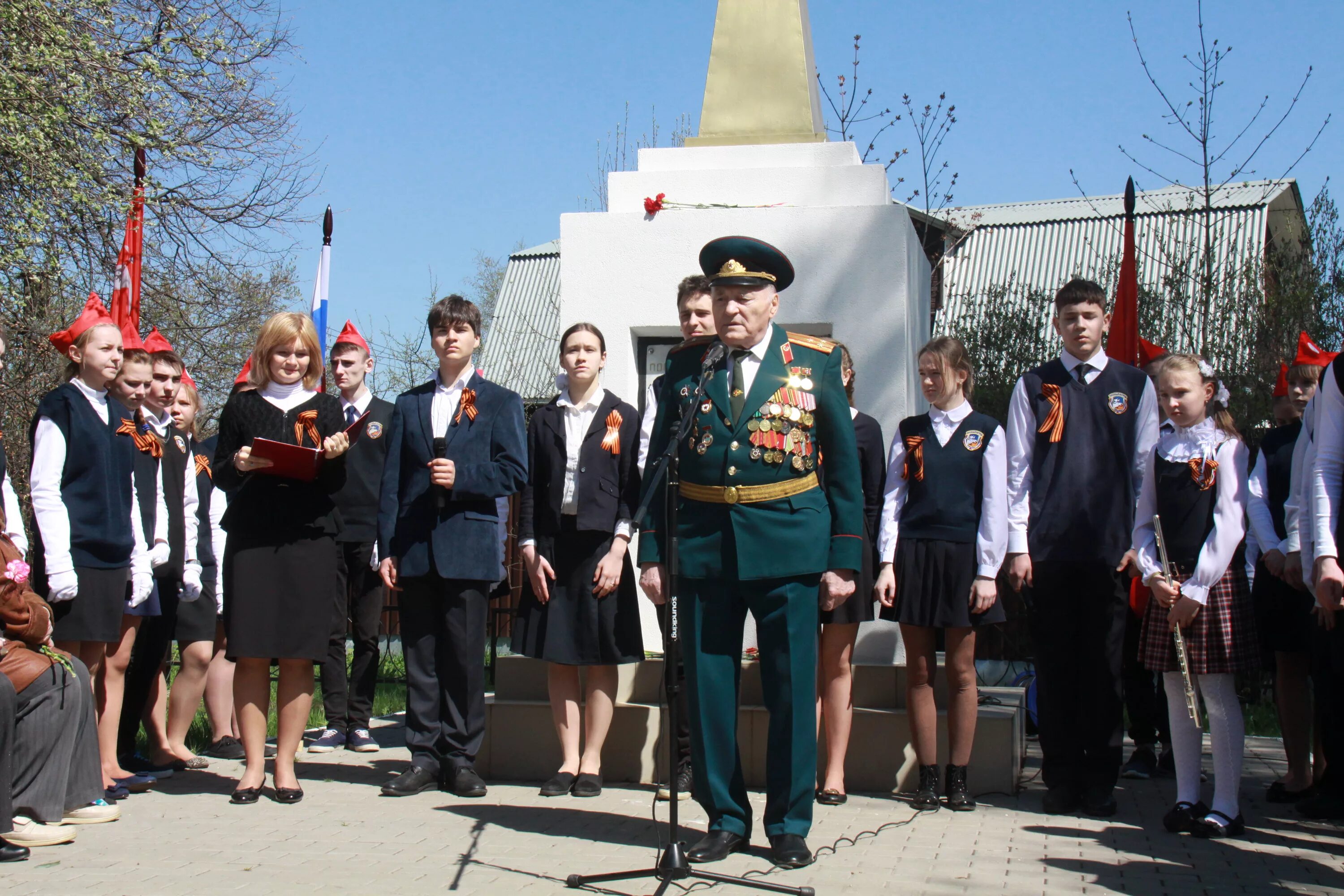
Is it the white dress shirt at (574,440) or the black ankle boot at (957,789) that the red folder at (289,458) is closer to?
the white dress shirt at (574,440)

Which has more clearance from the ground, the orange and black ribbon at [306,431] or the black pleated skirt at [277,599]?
the orange and black ribbon at [306,431]

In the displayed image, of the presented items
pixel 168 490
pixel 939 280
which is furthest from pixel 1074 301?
pixel 939 280

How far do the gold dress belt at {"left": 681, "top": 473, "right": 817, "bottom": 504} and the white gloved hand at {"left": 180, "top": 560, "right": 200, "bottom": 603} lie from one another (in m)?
2.93

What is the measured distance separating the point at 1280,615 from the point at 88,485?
203 inches

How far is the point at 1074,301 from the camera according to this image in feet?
17.3

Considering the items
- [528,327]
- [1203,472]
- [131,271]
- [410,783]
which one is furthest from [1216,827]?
[528,327]

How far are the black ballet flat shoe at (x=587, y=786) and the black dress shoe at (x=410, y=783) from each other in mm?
623

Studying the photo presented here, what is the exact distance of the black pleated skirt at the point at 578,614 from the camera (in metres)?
5.38

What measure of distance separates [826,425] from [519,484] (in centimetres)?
172

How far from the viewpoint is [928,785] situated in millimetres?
5156

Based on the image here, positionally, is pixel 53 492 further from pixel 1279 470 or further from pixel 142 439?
pixel 1279 470

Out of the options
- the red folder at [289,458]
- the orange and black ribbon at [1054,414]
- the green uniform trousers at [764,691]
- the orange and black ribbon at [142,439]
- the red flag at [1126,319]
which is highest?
the red flag at [1126,319]

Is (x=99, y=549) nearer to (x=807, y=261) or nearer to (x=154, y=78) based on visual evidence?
(x=807, y=261)

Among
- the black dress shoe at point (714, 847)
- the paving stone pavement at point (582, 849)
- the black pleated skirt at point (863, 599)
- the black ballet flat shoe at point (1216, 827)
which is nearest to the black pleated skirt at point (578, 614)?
the paving stone pavement at point (582, 849)
